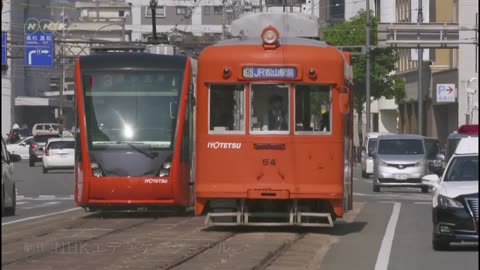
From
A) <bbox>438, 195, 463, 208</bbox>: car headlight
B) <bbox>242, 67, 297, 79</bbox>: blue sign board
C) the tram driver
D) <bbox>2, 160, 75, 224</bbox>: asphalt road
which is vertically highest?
<bbox>242, 67, 297, 79</bbox>: blue sign board

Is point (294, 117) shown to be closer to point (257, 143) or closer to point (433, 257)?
point (257, 143)

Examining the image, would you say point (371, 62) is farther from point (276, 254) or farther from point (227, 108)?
point (276, 254)

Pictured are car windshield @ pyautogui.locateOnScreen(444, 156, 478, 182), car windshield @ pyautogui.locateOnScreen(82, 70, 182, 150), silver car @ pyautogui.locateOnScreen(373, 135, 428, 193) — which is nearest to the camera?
car windshield @ pyautogui.locateOnScreen(444, 156, 478, 182)

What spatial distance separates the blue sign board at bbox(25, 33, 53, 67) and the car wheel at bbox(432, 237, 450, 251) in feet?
135

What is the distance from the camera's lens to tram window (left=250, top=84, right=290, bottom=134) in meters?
20.5

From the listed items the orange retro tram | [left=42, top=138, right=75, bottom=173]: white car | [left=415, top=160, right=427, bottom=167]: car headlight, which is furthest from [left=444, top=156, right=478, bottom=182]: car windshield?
[left=42, top=138, right=75, bottom=173]: white car

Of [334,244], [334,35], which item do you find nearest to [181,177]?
[334,244]

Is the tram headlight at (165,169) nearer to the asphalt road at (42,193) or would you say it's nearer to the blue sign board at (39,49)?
the asphalt road at (42,193)

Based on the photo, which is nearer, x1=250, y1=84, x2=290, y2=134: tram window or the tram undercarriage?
x1=250, y1=84, x2=290, y2=134: tram window

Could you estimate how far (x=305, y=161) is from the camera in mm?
20594

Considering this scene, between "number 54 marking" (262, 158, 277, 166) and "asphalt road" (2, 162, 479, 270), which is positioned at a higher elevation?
"number 54 marking" (262, 158, 277, 166)

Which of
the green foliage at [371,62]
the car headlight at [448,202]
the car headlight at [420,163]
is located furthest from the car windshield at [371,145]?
the car headlight at [448,202]

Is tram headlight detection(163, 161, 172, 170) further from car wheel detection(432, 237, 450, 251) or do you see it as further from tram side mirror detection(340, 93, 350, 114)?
car wheel detection(432, 237, 450, 251)

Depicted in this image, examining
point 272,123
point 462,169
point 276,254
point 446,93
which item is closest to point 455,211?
point 462,169
